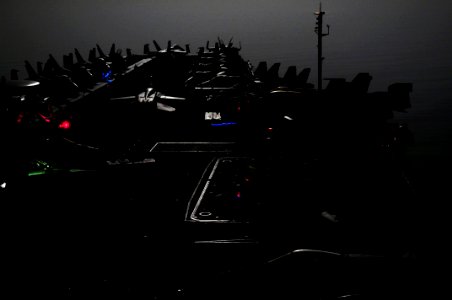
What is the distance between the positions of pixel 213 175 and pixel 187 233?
3033 mm

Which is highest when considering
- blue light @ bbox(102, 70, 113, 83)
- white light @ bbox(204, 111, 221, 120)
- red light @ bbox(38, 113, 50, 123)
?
blue light @ bbox(102, 70, 113, 83)

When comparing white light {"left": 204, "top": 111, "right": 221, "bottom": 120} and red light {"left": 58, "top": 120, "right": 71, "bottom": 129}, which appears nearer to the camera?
red light {"left": 58, "top": 120, "right": 71, "bottom": 129}

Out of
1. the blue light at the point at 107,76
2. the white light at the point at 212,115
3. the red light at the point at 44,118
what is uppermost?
the blue light at the point at 107,76

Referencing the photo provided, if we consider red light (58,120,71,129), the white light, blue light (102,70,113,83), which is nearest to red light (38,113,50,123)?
red light (58,120,71,129)

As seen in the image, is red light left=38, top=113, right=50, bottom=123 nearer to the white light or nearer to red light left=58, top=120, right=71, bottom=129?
red light left=58, top=120, right=71, bottom=129

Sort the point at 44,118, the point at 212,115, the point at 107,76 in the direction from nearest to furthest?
1. the point at 44,118
2. the point at 212,115
3. the point at 107,76

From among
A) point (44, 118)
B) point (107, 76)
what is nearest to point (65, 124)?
point (44, 118)

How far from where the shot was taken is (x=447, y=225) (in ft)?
24.7

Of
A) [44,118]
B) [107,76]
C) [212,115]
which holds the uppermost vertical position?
[107,76]

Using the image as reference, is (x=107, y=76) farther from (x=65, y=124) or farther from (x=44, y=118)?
(x=44, y=118)

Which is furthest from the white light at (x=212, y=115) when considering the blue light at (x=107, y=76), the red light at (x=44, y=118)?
the red light at (x=44, y=118)

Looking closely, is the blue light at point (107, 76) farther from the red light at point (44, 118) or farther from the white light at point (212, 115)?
the red light at point (44, 118)

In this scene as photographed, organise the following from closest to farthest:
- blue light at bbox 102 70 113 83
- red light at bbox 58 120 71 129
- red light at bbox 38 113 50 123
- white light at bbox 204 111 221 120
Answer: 1. red light at bbox 38 113 50 123
2. red light at bbox 58 120 71 129
3. white light at bbox 204 111 221 120
4. blue light at bbox 102 70 113 83

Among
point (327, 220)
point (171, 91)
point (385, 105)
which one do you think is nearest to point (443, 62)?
point (171, 91)
